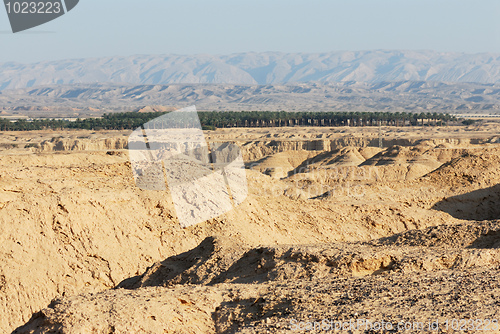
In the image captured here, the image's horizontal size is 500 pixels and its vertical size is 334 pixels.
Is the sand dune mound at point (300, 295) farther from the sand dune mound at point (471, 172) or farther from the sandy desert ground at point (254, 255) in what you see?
the sand dune mound at point (471, 172)

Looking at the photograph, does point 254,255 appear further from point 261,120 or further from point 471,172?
point 261,120

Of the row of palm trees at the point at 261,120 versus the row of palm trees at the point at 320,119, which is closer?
the row of palm trees at the point at 261,120

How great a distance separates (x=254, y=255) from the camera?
13.6 m

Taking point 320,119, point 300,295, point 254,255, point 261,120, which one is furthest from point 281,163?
point 320,119

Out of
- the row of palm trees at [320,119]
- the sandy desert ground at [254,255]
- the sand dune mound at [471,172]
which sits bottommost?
the row of palm trees at [320,119]

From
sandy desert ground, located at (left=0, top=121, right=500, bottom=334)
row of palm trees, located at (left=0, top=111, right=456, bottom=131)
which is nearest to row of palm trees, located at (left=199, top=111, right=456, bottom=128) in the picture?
row of palm trees, located at (left=0, top=111, right=456, bottom=131)

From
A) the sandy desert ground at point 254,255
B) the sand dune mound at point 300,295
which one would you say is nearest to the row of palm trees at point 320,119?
the sandy desert ground at point 254,255

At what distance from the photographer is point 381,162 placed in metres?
46.3

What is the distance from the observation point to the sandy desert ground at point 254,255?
9570 millimetres

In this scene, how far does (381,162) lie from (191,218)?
28.8 metres

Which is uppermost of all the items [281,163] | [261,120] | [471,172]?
[471,172]

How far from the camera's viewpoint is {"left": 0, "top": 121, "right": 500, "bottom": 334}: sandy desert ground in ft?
31.4

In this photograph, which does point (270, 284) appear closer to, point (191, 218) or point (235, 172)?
point (191, 218)

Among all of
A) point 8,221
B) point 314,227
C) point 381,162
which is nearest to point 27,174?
point 8,221
